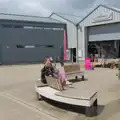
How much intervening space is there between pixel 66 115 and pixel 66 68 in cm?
741

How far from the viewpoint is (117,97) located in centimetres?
1099

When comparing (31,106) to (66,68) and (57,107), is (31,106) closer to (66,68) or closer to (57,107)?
(57,107)

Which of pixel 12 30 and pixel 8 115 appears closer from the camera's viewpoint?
pixel 8 115

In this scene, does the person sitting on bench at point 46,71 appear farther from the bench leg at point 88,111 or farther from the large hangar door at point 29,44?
the large hangar door at point 29,44

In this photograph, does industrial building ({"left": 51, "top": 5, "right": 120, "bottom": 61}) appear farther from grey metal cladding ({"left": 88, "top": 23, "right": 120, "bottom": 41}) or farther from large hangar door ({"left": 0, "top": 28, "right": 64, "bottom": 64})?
large hangar door ({"left": 0, "top": 28, "right": 64, "bottom": 64})

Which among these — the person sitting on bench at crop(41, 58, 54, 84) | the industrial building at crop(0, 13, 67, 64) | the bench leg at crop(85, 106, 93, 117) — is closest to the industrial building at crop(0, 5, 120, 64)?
the industrial building at crop(0, 13, 67, 64)

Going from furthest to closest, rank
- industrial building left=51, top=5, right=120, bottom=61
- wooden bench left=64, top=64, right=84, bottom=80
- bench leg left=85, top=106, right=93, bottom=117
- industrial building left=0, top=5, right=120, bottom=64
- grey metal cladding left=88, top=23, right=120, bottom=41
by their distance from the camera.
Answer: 1. industrial building left=0, top=5, right=120, bottom=64
2. industrial building left=51, top=5, right=120, bottom=61
3. grey metal cladding left=88, top=23, right=120, bottom=41
4. wooden bench left=64, top=64, right=84, bottom=80
5. bench leg left=85, top=106, right=93, bottom=117

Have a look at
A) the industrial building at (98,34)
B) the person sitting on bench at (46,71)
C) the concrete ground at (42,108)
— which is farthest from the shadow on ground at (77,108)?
the industrial building at (98,34)

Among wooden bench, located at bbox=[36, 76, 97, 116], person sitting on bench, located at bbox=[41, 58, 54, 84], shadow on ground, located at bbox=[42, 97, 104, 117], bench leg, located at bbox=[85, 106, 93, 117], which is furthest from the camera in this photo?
person sitting on bench, located at bbox=[41, 58, 54, 84]

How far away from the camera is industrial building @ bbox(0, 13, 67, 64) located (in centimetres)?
4181

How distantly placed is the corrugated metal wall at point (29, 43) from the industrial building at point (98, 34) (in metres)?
2.30

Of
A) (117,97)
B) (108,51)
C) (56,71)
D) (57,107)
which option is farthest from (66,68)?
(108,51)

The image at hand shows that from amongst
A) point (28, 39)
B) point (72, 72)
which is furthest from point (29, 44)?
point (72, 72)

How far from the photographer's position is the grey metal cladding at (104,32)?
36.8 meters
